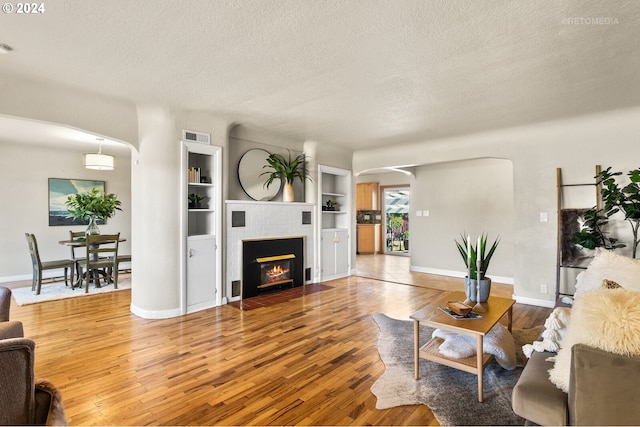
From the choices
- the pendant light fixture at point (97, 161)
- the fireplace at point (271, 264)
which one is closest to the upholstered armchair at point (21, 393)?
the fireplace at point (271, 264)

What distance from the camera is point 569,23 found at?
209 cm

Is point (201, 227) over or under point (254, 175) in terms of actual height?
under

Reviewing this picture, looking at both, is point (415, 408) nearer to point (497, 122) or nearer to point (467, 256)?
point (467, 256)

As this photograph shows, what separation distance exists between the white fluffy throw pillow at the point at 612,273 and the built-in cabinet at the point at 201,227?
3811 millimetres

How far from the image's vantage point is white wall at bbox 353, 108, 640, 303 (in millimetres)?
3932

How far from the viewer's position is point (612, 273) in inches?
94.3

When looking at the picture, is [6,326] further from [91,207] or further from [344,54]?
[91,207]

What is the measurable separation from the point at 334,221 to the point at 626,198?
4.29 metres

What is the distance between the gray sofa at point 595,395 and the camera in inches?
47.4

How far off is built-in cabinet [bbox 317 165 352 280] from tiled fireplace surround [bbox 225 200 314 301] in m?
0.29

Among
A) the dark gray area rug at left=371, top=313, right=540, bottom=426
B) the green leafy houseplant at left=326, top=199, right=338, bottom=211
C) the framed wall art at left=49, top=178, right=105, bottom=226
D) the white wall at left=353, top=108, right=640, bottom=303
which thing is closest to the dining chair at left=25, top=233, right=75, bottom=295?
the framed wall art at left=49, top=178, right=105, bottom=226

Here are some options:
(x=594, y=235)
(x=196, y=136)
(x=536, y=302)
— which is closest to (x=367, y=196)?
(x=536, y=302)

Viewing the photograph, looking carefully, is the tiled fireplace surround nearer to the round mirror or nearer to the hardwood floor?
the round mirror

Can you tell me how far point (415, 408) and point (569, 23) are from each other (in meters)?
2.67
